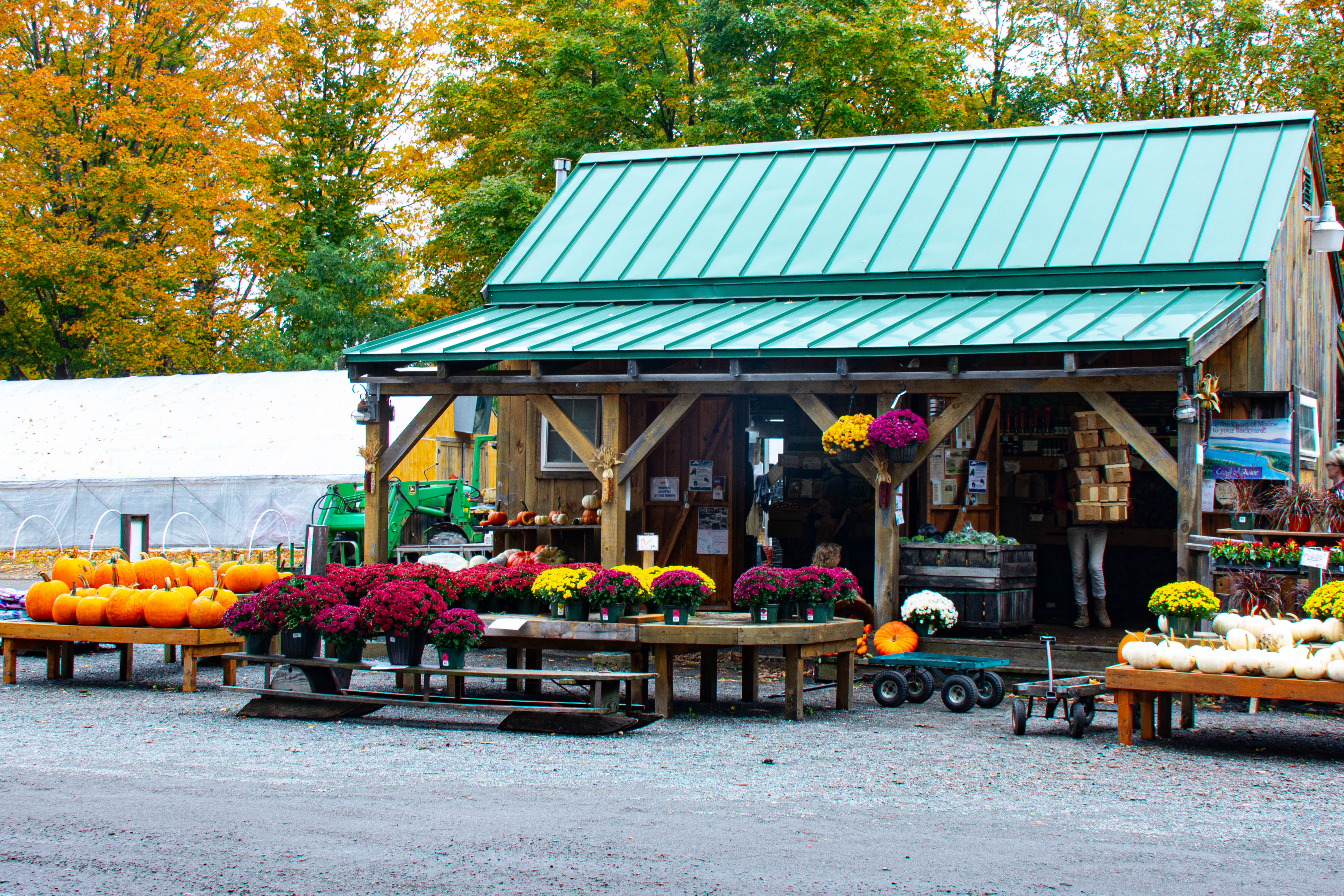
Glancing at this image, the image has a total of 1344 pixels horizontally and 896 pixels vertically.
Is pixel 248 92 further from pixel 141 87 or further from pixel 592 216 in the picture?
pixel 592 216

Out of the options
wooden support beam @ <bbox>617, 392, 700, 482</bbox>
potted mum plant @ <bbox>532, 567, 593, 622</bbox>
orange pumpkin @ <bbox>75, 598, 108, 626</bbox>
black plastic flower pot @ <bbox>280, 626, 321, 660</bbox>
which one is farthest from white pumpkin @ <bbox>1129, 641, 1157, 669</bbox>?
orange pumpkin @ <bbox>75, 598, 108, 626</bbox>

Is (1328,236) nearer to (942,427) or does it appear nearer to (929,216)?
(929,216)

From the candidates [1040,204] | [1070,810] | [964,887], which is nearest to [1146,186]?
[1040,204]

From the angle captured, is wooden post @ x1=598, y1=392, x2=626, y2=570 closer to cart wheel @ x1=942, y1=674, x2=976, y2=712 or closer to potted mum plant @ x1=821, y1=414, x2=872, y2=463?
potted mum plant @ x1=821, y1=414, x2=872, y2=463

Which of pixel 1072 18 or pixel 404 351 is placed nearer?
pixel 404 351

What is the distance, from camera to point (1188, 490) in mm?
10914

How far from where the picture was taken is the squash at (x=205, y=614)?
1058 cm

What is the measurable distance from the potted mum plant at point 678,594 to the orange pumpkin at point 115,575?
4927 millimetres

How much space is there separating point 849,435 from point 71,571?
694 cm

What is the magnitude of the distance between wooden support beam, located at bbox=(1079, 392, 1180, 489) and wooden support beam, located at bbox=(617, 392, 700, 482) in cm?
370

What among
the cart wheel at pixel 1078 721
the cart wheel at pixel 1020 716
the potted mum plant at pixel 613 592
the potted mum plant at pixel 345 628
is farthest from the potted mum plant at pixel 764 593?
the potted mum plant at pixel 345 628

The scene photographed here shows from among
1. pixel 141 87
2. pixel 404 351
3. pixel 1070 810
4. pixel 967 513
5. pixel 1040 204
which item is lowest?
pixel 1070 810

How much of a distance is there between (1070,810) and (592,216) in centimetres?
1157

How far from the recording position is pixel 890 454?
39.2 ft
